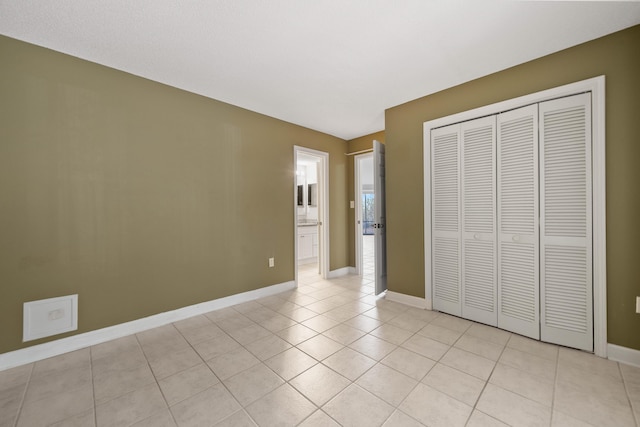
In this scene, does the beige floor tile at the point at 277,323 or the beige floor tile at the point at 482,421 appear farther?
the beige floor tile at the point at 277,323

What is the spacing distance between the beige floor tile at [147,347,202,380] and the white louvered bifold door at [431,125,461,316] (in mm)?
2624

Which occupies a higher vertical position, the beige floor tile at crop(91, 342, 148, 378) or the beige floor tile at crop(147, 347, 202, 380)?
the beige floor tile at crop(91, 342, 148, 378)

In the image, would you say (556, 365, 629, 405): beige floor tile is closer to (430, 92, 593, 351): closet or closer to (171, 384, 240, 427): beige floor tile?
(430, 92, 593, 351): closet

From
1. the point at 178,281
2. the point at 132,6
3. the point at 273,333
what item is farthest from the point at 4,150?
the point at 273,333

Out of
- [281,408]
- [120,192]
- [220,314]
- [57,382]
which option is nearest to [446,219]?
[281,408]

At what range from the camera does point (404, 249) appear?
11.0ft

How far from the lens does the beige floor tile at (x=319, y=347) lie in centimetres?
218

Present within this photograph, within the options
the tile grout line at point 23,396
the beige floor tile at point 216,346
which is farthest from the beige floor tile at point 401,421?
the tile grout line at point 23,396

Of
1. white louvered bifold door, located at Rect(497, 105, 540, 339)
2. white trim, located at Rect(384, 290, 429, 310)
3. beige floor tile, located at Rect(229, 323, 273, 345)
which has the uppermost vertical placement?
white louvered bifold door, located at Rect(497, 105, 540, 339)

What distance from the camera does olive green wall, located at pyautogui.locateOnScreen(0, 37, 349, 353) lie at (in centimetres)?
208

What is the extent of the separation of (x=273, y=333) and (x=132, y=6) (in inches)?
112

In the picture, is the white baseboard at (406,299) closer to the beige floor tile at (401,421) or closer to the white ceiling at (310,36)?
the beige floor tile at (401,421)

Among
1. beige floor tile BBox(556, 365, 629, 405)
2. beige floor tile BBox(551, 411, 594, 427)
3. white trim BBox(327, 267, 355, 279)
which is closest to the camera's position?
beige floor tile BBox(551, 411, 594, 427)

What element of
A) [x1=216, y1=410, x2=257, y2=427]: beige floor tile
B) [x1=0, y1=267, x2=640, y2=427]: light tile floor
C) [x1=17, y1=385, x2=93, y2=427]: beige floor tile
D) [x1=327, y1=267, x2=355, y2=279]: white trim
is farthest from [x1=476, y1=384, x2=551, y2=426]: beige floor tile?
[x1=327, y1=267, x2=355, y2=279]: white trim
